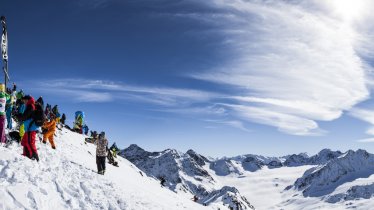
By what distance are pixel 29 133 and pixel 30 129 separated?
211 mm

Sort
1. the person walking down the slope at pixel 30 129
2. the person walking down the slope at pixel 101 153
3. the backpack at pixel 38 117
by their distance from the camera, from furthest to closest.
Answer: the person walking down the slope at pixel 101 153 < the backpack at pixel 38 117 < the person walking down the slope at pixel 30 129

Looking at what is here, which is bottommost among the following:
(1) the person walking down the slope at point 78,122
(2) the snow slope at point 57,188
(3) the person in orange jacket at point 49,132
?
(2) the snow slope at point 57,188

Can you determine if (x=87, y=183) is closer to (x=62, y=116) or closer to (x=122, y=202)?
(x=122, y=202)

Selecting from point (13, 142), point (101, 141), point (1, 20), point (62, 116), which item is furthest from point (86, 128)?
point (13, 142)

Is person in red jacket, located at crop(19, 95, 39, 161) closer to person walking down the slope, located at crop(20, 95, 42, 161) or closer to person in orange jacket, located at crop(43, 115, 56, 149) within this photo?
person walking down the slope, located at crop(20, 95, 42, 161)

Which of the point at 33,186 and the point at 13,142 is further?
the point at 13,142

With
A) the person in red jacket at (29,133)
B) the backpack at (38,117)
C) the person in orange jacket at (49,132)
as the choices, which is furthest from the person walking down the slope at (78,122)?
the backpack at (38,117)

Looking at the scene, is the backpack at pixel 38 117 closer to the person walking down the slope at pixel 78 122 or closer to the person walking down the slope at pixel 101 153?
the person walking down the slope at pixel 101 153

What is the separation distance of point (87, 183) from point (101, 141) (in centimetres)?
607

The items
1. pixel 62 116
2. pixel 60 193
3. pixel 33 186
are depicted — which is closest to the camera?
pixel 33 186

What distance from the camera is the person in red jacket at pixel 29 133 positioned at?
16156mm

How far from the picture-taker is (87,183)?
658 inches

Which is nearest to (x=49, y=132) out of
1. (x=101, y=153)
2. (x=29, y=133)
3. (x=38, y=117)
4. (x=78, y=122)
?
(x=101, y=153)

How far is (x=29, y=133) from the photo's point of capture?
53.4ft
